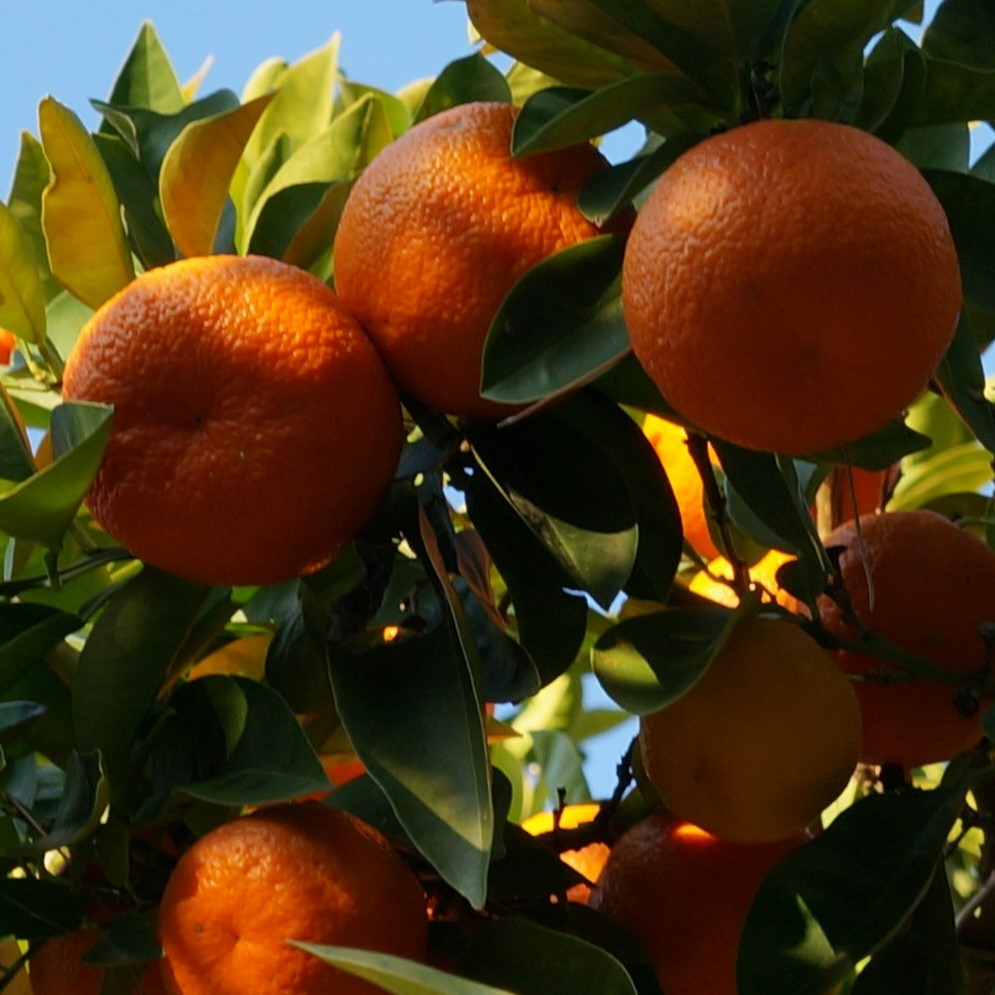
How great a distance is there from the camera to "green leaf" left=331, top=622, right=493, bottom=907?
88cm

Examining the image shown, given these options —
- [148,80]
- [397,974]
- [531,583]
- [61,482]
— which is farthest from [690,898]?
[148,80]

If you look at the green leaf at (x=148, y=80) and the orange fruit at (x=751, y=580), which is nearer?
the orange fruit at (x=751, y=580)

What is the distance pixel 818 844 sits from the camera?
1.03 m

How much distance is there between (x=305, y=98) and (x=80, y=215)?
0.48 metres

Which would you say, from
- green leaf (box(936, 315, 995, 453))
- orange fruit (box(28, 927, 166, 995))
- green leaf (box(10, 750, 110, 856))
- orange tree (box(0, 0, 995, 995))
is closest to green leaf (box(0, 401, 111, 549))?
orange tree (box(0, 0, 995, 995))

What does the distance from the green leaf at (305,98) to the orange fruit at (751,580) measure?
55 cm

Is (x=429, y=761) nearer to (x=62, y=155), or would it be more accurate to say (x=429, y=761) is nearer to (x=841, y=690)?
(x=841, y=690)

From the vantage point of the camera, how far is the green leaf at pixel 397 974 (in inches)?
30.9

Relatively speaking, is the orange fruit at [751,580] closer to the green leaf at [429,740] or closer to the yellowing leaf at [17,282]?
the green leaf at [429,740]

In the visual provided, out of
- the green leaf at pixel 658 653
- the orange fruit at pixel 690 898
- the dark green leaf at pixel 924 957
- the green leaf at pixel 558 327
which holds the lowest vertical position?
the dark green leaf at pixel 924 957

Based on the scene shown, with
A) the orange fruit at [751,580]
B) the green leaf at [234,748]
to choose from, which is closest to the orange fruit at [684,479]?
the orange fruit at [751,580]

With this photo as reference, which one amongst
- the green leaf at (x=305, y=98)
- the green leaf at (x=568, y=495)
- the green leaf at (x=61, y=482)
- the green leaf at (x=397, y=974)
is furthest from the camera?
the green leaf at (x=305, y=98)

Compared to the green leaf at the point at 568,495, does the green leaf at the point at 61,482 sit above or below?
above

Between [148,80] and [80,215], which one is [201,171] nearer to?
[80,215]
